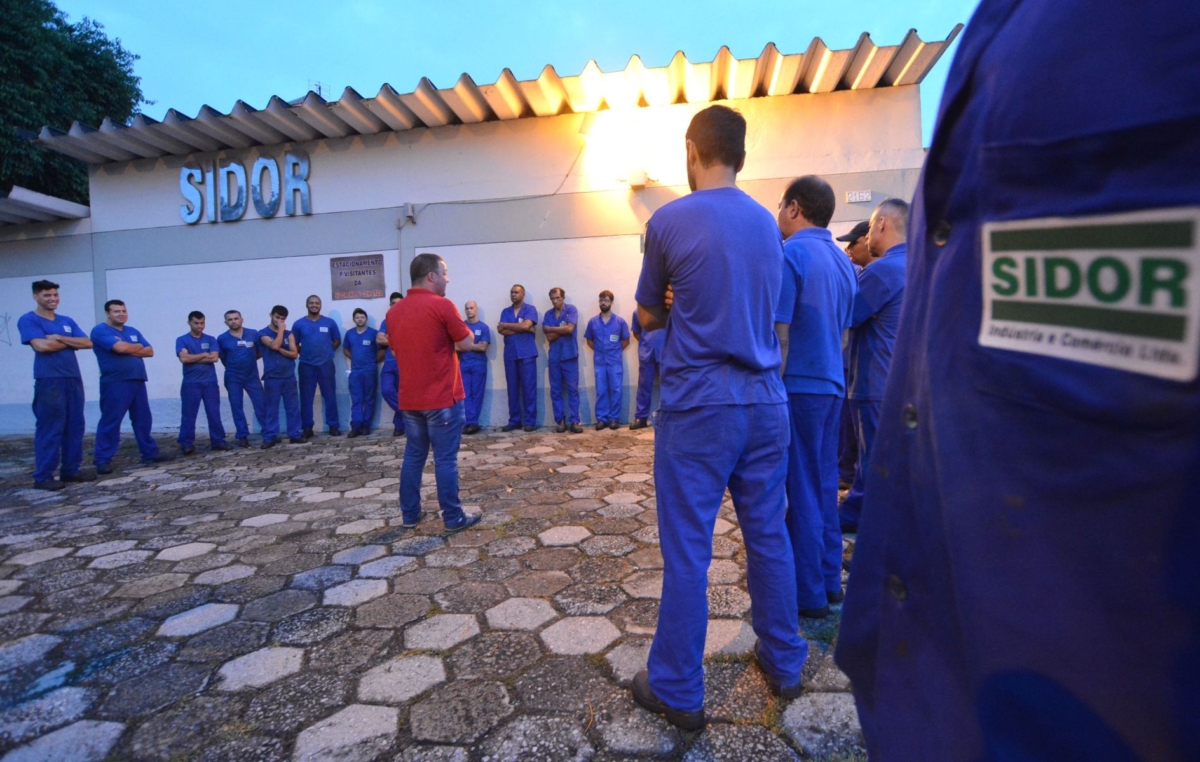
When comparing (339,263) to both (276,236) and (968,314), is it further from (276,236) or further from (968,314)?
(968,314)

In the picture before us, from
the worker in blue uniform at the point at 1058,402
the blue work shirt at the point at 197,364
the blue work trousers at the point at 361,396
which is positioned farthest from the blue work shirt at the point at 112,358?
the worker in blue uniform at the point at 1058,402

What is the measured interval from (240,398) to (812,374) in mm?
8751

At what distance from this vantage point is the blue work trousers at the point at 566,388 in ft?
28.9

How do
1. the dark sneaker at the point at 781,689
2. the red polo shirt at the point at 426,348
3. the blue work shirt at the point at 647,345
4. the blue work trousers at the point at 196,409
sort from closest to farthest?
the dark sneaker at the point at 781,689, the red polo shirt at the point at 426,348, the blue work trousers at the point at 196,409, the blue work shirt at the point at 647,345

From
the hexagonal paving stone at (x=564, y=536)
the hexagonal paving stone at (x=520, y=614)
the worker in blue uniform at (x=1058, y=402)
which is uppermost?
the worker in blue uniform at (x=1058, y=402)

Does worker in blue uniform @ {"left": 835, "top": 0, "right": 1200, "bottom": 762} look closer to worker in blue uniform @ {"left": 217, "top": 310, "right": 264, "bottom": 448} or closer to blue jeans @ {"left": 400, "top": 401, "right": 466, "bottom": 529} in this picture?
blue jeans @ {"left": 400, "top": 401, "right": 466, "bottom": 529}

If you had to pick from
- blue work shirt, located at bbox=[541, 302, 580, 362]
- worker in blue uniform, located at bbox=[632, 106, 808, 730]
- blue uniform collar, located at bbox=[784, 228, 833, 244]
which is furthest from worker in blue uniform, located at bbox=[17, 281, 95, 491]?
blue uniform collar, located at bbox=[784, 228, 833, 244]

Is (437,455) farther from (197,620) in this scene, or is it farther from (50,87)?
(50,87)

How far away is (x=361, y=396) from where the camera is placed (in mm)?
9109

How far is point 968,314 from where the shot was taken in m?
0.66

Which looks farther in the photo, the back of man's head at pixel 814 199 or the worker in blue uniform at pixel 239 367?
the worker in blue uniform at pixel 239 367

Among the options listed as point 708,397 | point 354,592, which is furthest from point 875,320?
point 354,592

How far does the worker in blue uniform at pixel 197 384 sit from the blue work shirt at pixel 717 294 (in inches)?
322

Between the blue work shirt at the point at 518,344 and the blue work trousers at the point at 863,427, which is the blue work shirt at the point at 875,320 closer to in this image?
the blue work trousers at the point at 863,427
